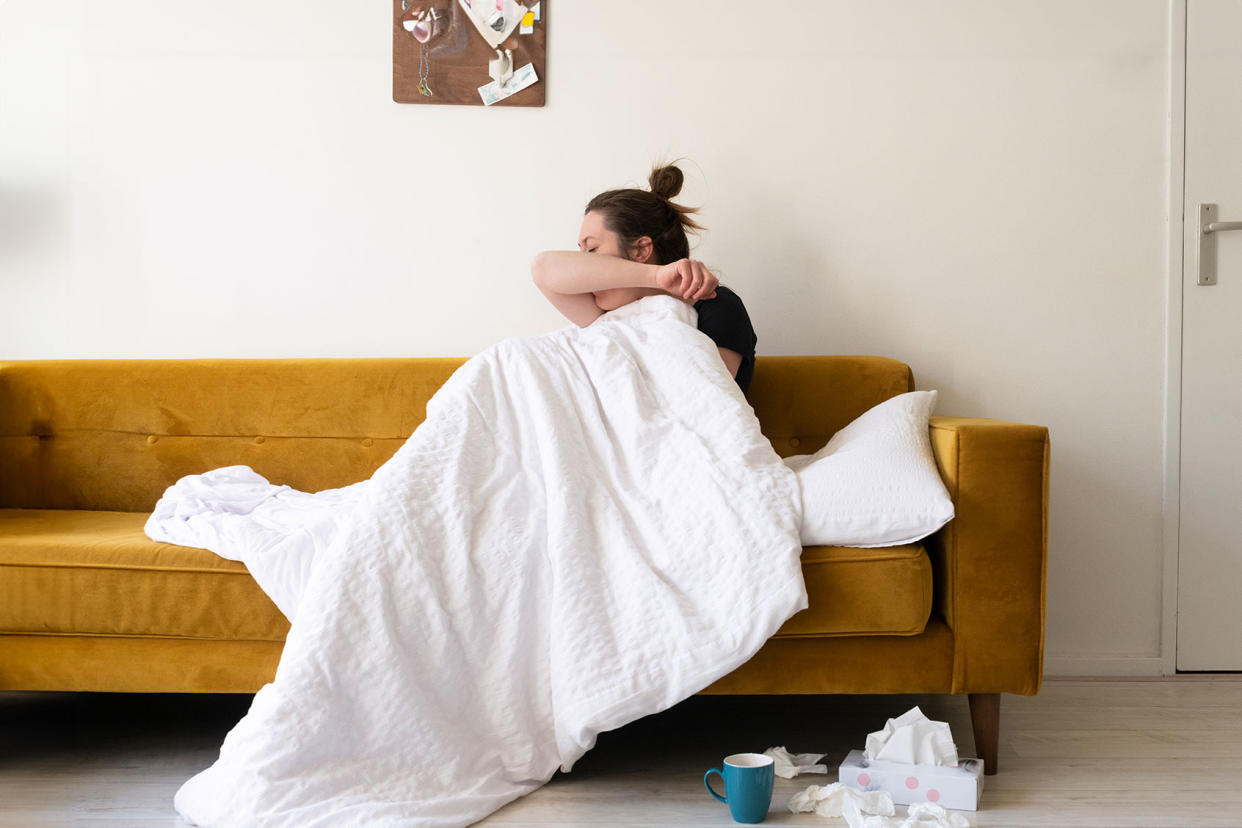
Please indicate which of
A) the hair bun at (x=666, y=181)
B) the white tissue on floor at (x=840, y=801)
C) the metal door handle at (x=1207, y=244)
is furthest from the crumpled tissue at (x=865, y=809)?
the metal door handle at (x=1207, y=244)

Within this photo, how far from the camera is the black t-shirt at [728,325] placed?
6.22 feet

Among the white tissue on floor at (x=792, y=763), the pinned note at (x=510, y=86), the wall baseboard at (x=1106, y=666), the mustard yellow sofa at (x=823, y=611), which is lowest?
the wall baseboard at (x=1106, y=666)

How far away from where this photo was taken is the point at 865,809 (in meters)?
1.42

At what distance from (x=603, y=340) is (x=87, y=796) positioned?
114 centimetres

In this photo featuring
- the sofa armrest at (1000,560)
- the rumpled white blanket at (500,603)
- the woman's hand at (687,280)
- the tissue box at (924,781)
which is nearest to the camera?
the rumpled white blanket at (500,603)

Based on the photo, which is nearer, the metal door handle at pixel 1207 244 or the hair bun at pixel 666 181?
the hair bun at pixel 666 181

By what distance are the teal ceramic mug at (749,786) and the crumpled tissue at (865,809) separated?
83 millimetres

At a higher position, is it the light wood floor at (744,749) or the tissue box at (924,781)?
the tissue box at (924,781)

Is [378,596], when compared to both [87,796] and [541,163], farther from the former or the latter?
[541,163]

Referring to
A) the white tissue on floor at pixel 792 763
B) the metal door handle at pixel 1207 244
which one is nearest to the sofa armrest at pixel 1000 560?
the white tissue on floor at pixel 792 763

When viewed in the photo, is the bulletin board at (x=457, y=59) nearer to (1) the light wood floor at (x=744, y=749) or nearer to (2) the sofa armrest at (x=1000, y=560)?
(2) the sofa armrest at (x=1000, y=560)

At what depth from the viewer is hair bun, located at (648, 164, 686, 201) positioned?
206 cm

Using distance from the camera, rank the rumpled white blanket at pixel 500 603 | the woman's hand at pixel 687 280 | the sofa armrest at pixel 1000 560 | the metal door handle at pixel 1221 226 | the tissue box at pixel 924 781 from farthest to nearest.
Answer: the metal door handle at pixel 1221 226 → the woman's hand at pixel 687 280 → the sofa armrest at pixel 1000 560 → the tissue box at pixel 924 781 → the rumpled white blanket at pixel 500 603

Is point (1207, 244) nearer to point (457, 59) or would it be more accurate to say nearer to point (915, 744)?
point (915, 744)
